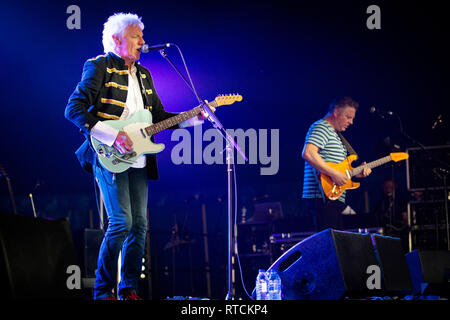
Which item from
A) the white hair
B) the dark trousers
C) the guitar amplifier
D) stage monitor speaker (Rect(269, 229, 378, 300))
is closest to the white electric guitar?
the white hair

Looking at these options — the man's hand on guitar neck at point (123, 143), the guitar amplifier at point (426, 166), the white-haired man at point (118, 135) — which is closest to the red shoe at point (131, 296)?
the white-haired man at point (118, 135)

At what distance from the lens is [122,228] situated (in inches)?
134

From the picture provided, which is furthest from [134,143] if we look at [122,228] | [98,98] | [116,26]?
[116,26]

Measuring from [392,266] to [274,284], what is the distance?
3.08ft

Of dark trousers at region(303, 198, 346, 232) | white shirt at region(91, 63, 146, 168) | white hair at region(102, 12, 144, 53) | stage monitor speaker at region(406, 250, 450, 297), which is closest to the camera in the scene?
white shirt at region(91, 63, 146, 168)

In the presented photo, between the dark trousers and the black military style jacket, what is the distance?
1757 millimetres

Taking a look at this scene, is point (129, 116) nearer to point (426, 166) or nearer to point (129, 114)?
point (129, 114)

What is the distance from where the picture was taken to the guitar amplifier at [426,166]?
20.4 ft

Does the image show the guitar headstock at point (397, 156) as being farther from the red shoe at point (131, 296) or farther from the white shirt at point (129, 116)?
the red shoe at point (131, 296)

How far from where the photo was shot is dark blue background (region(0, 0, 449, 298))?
6.02 m

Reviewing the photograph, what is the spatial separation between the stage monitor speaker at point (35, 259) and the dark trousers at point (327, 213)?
2.73m

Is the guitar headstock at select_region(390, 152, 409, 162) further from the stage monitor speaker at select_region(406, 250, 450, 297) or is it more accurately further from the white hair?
the white hair

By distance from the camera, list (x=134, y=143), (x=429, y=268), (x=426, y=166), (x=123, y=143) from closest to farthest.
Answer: (x=123, y=143), (x=134, y=143), (x=429, y=268), (x=426, y=166)

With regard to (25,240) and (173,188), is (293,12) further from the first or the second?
(173,188)
